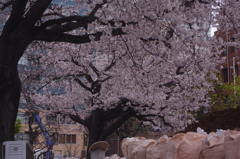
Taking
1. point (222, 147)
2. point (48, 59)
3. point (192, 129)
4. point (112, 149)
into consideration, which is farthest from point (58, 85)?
point (112, 149)

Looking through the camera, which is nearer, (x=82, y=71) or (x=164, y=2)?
(x=164, y=2)

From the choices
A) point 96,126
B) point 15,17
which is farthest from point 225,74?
point 15,17

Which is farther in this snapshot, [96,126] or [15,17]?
[96,126]

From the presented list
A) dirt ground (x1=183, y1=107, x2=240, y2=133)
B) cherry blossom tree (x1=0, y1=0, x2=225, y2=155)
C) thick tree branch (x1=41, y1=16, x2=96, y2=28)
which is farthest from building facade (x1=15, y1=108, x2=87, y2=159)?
dirt ground (x1=183, y1=107, x2=240, y2=133)

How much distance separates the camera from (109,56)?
20109mm

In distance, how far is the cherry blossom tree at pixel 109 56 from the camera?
909 cm

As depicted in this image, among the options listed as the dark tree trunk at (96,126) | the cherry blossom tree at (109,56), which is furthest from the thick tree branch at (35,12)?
the dark tree trunk at (96,126)

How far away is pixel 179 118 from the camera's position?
76.6 ft

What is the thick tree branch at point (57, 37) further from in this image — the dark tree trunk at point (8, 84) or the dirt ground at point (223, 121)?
the dirt ground at point (223, 121)

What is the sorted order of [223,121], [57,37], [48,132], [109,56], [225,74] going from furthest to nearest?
[225,74]
[109,56]
[48,132]
[57,37]
[223,121]

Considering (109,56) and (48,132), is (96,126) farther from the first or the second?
(109,56)

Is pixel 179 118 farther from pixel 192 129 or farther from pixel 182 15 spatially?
pixel 192 129

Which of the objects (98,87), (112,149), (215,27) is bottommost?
(112,149)

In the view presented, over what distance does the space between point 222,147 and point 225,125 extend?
1504 mm
